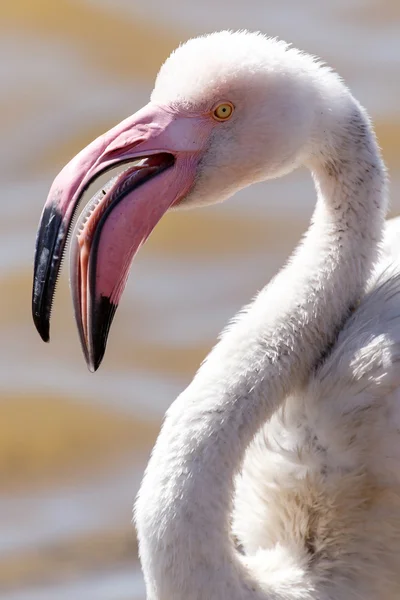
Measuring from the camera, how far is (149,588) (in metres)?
3.21

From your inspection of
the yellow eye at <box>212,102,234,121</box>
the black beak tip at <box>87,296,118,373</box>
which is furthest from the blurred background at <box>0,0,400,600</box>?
the yellow eye at <box>212,102,234,121</box>

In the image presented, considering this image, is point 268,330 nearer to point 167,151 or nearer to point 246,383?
point 246,383

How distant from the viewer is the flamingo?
3.11m

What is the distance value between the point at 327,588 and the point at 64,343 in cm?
202

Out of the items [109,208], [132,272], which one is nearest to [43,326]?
[109,208]

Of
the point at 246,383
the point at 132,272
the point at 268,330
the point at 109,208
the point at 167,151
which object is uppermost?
the point at 132,272

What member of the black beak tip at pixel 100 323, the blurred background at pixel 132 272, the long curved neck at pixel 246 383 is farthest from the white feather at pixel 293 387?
the blurred background at pixel 132 272

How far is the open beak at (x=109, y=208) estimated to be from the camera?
3.07 metres

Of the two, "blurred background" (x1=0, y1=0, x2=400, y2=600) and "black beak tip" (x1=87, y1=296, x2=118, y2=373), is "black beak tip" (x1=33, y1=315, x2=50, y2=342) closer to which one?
"black beak tip" (x1=87, y1=296, x2=118, y2=373)

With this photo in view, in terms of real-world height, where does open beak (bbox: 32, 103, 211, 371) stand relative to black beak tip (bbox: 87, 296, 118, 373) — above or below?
above

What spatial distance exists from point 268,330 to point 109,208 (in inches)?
19.4

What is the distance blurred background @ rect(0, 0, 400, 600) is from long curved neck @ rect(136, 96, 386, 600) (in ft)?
3.31

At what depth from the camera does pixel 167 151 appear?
313 centimetres

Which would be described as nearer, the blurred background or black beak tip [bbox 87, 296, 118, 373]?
black beak tip [bbox 87, 296, 118, 373]
